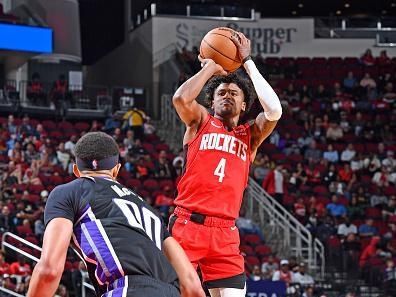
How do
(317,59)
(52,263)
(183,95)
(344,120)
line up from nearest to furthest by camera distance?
(52,263), (183,95), (344,120), (317,59)

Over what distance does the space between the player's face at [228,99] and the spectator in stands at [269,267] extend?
33.3 feet

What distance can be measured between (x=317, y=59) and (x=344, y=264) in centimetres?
1256

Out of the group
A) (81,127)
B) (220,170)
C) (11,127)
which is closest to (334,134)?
(81,127)

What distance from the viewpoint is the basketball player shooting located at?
671cm

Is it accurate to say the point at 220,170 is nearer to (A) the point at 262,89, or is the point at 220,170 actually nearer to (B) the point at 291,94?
(A) the point at 262,89

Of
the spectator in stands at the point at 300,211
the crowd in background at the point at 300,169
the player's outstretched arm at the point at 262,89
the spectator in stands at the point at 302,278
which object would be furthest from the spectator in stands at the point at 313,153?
the player's outstretched arm at the point at 262,89

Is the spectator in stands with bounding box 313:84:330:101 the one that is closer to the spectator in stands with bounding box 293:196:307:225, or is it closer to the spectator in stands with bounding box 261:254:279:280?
the spectator in stands with bounding box 293:196:307:225

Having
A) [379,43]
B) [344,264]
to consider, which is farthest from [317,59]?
[344,264]

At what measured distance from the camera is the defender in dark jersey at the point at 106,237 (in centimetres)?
444

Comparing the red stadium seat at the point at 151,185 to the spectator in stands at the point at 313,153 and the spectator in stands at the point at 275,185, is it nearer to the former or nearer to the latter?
the spectator in stands at the point at 275,185

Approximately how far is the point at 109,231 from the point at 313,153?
19664 millimetres

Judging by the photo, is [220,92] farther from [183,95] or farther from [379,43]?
[379,43]

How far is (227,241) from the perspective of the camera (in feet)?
22.2

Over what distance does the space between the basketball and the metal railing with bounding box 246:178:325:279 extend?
1265 cm
